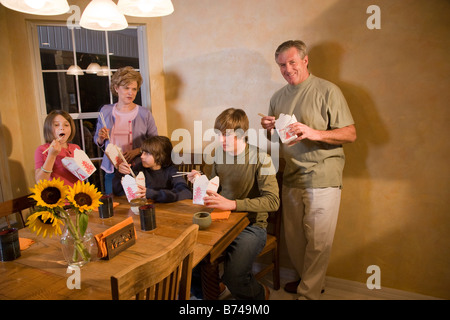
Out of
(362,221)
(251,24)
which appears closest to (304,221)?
(362,221)

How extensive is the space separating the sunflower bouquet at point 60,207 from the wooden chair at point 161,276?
41 centimetres

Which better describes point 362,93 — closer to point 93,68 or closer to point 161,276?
point 161,276

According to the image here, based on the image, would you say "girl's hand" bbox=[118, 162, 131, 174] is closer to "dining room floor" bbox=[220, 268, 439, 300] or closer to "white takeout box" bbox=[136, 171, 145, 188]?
"white takeout box" bbox=[136, 171, 145, 188]

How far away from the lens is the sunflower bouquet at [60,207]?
1.12m

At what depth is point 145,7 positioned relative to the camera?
1.59 meters

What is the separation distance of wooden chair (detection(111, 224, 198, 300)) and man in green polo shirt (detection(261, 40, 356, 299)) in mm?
1128

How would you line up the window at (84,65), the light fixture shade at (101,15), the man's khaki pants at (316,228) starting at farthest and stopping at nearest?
the window at (84,65) < the man's khaki pants at (316,228) < the light fixture shade at (101,15)

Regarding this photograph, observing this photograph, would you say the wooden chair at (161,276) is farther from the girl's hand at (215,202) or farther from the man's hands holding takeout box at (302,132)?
the man's hands holding takeout box at (302,132)

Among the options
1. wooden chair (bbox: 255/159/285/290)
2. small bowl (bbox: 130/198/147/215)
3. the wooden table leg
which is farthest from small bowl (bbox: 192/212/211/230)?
wooden chair (bbox: 255/159/285/290)

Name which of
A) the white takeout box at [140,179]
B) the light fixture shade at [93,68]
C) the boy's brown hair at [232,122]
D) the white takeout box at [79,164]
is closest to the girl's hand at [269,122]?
the boy's brown hair at [232,122]

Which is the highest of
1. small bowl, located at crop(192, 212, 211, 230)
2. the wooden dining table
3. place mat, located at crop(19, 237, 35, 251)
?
small bowl, located at crop(192, 212, 211, 230)

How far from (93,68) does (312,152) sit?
7.01ft

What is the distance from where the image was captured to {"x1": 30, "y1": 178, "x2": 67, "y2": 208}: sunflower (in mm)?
1107

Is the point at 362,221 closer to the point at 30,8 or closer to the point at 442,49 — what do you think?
the point at 442,49
